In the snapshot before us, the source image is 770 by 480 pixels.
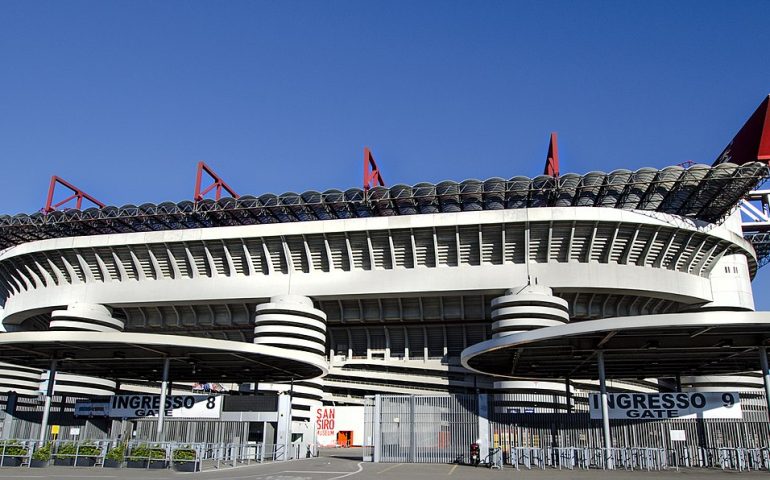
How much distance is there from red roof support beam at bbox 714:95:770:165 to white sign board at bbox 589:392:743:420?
1306 inches

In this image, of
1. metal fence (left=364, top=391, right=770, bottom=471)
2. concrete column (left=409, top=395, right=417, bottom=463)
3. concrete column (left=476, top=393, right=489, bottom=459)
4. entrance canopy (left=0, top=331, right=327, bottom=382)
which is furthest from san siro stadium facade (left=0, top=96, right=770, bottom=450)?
concrete column (left=476, top=393, right=489, bottom=459)

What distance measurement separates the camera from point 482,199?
171ft

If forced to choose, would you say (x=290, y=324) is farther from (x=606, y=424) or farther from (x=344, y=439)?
(x=606, y=424)

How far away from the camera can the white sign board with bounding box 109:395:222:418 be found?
32031 millimetres

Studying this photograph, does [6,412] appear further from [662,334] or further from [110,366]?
[662,334]

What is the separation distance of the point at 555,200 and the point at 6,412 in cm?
4257

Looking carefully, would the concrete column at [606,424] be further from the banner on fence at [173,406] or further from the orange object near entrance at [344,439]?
the orange object near entrance at [344,439]

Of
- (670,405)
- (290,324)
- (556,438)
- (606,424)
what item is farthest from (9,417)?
(670,405)

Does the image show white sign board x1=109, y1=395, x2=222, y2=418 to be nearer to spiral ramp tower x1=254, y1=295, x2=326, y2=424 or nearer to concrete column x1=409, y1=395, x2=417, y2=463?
concrete column x1=409, y1=395, x2=417, y2=463

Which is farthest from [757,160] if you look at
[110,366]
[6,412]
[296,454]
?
[6,412]

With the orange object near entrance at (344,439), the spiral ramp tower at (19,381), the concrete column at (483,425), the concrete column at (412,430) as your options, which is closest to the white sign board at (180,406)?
the concrete column at (412,430)

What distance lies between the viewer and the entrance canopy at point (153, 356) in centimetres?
2908

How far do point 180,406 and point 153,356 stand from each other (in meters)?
3.47

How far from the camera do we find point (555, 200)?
52031 mm
